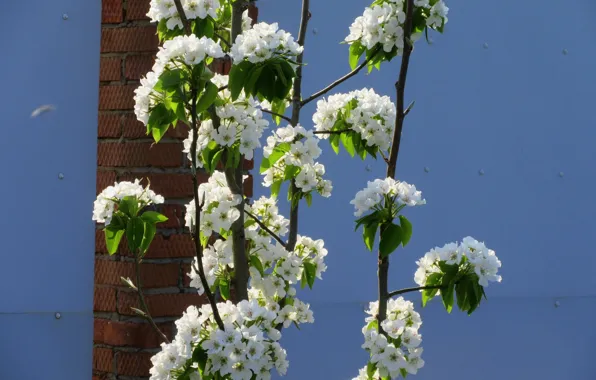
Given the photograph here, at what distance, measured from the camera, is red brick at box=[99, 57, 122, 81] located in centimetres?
190

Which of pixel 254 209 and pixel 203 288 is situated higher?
pixel 254 209

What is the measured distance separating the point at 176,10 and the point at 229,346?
515mm

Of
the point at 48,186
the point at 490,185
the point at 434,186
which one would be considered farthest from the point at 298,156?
the point at 490,185

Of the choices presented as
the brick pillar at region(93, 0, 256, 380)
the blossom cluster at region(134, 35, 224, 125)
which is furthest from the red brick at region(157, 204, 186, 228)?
the blossom cluster at region(134, 35, 224, 125)

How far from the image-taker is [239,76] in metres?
1.26

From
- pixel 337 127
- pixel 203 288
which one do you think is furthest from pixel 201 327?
pixel 337 127

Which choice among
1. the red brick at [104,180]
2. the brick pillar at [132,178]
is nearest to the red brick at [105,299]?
the brick pillar at [132,178]

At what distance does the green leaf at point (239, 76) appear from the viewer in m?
1.26

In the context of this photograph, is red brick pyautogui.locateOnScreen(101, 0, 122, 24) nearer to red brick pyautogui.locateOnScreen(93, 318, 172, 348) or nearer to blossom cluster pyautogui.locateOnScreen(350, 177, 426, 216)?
red brick pyautogui.locateOnScreen(93, 318, 172, 348)

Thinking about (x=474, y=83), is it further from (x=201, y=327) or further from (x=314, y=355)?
(x=201, y=327)

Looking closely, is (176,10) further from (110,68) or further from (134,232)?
(110,68)

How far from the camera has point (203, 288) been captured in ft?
4.47

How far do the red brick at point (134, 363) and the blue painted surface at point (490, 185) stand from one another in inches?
24.7

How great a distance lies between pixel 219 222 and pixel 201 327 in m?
0.17
